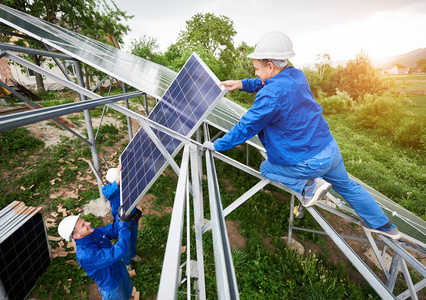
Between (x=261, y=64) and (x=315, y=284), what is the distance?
511cm

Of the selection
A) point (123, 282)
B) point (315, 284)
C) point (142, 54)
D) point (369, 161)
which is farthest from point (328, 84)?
point (123, 282)

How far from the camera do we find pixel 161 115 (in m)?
4.00

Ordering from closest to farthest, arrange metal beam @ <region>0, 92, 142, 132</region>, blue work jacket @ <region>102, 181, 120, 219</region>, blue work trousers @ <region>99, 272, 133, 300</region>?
metal beam @ <region>0, 92, 142, 132</region> < blue work trousers @ <region>99, 272, 133, 300</region> < blue work jacket @ <region>102, 181, 120, 219</region>

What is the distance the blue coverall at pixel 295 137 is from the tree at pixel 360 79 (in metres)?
32.6

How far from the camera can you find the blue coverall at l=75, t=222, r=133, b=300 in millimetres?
2980

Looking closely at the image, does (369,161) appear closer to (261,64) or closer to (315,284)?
(315,284)

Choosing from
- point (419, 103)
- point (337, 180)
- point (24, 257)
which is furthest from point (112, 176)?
point (419, 103)

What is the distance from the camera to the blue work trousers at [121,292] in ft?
11.2

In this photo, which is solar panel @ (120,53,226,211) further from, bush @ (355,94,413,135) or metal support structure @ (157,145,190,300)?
bush @ (355,94,413,135)

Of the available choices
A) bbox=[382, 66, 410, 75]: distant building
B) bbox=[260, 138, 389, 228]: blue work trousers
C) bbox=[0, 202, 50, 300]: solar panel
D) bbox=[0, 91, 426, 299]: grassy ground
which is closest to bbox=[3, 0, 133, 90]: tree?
bbox=[0, 91, 426, 299]: grassy ground

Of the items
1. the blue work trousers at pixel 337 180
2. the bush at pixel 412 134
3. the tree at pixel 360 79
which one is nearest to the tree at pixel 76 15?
the blue work trousers at pixel 337 180

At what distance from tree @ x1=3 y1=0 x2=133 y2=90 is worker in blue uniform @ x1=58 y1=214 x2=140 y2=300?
1477cm

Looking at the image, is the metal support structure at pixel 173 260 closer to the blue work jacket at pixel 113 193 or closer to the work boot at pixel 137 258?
the blue work jacket at pixel 113 193

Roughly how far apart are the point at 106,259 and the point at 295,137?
3277mm
